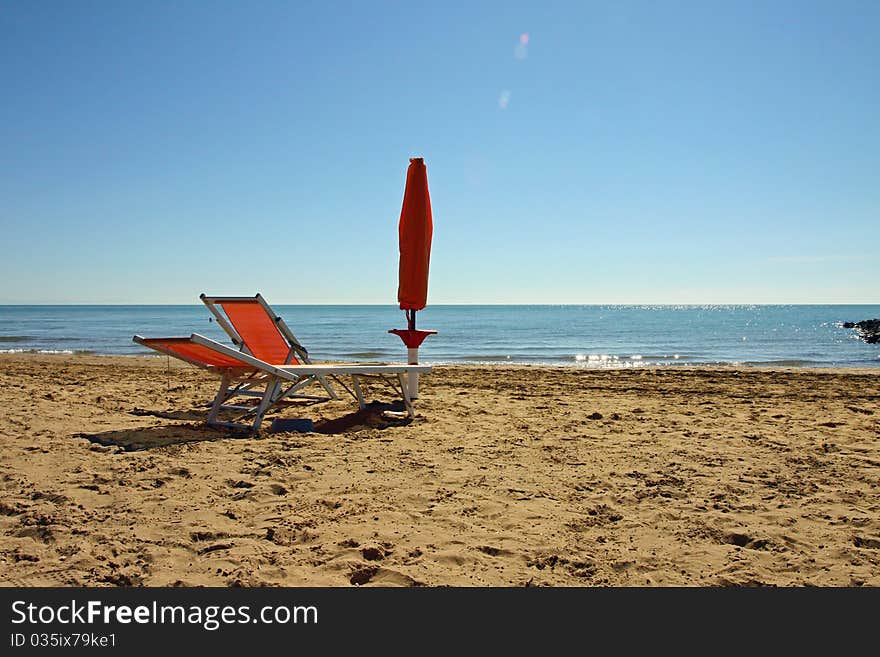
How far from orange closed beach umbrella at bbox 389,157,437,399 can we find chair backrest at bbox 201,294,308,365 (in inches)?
43.7

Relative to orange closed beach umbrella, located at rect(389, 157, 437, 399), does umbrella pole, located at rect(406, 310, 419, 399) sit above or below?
below

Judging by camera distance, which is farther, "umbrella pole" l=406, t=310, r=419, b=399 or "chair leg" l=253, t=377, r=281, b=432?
"umbrella pole" l=406, t=310, r=419, b=399

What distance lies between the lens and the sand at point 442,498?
2.60 m

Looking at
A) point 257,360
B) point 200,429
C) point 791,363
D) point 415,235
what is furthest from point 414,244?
point 791,363

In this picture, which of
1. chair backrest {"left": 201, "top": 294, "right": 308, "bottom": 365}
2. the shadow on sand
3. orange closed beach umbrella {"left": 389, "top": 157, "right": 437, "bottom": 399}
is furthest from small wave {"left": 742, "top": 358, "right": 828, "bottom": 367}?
chair backrest {"left": 201, "top": 294, "right": 308, "bottom": 365}

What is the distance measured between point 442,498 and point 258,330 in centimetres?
321

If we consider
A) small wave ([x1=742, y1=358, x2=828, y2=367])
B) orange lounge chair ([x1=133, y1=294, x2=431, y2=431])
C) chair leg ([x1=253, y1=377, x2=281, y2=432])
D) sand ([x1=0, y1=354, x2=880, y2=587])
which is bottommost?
sand ([x1=0, y1=354, x2=880, y2=587])

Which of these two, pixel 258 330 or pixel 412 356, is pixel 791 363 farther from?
pixel 258 330

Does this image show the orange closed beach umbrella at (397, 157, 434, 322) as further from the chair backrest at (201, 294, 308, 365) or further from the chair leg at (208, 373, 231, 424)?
the chair leg at (208, 373, 231, 424)

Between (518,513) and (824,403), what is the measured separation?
5.72m

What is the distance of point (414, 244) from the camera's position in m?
6.39

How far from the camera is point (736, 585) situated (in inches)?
98.0

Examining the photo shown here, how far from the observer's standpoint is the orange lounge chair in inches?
207

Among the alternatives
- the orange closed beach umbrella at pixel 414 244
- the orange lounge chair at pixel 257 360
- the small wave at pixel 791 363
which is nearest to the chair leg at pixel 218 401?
the orange lounge chair at pixel 257 360
